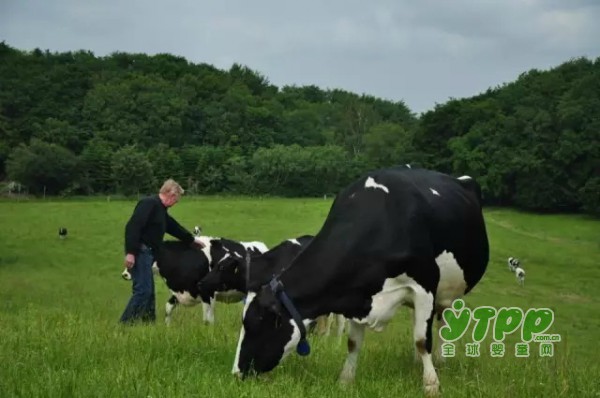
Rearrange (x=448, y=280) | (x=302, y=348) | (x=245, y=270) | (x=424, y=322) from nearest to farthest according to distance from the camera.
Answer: (x=302, y=348) < (x=424, y=322) < (x=448, y=280) < (x=245, y=270)

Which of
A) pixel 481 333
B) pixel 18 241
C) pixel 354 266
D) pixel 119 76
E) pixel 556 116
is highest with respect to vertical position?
pixel 119 76

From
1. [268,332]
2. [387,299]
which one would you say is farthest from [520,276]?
[268,332]

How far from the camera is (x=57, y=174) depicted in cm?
7550

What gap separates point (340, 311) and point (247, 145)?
101014 mm

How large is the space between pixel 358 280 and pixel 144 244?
5287mm

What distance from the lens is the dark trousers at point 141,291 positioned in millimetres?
9883

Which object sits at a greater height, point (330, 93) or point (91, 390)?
point (330, 93)

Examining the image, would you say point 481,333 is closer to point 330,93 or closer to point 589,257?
point 589,257

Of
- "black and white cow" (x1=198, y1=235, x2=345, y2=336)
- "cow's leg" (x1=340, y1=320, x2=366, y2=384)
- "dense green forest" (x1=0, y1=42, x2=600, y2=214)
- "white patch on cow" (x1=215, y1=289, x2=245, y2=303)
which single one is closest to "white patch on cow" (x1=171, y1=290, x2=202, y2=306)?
"white patch on cow" (x1=215, y1=289, x2=245, y2=303)

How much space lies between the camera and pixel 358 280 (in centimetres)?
583

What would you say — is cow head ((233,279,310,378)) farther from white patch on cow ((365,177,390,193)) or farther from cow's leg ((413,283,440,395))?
white patch on cow ((365,177,390,193))

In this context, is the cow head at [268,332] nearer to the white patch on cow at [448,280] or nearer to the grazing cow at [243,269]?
the white patch on cow at [448,280]

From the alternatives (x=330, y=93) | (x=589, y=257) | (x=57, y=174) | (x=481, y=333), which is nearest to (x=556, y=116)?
(x=589, y=257)

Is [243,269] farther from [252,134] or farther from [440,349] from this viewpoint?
[252,134]
